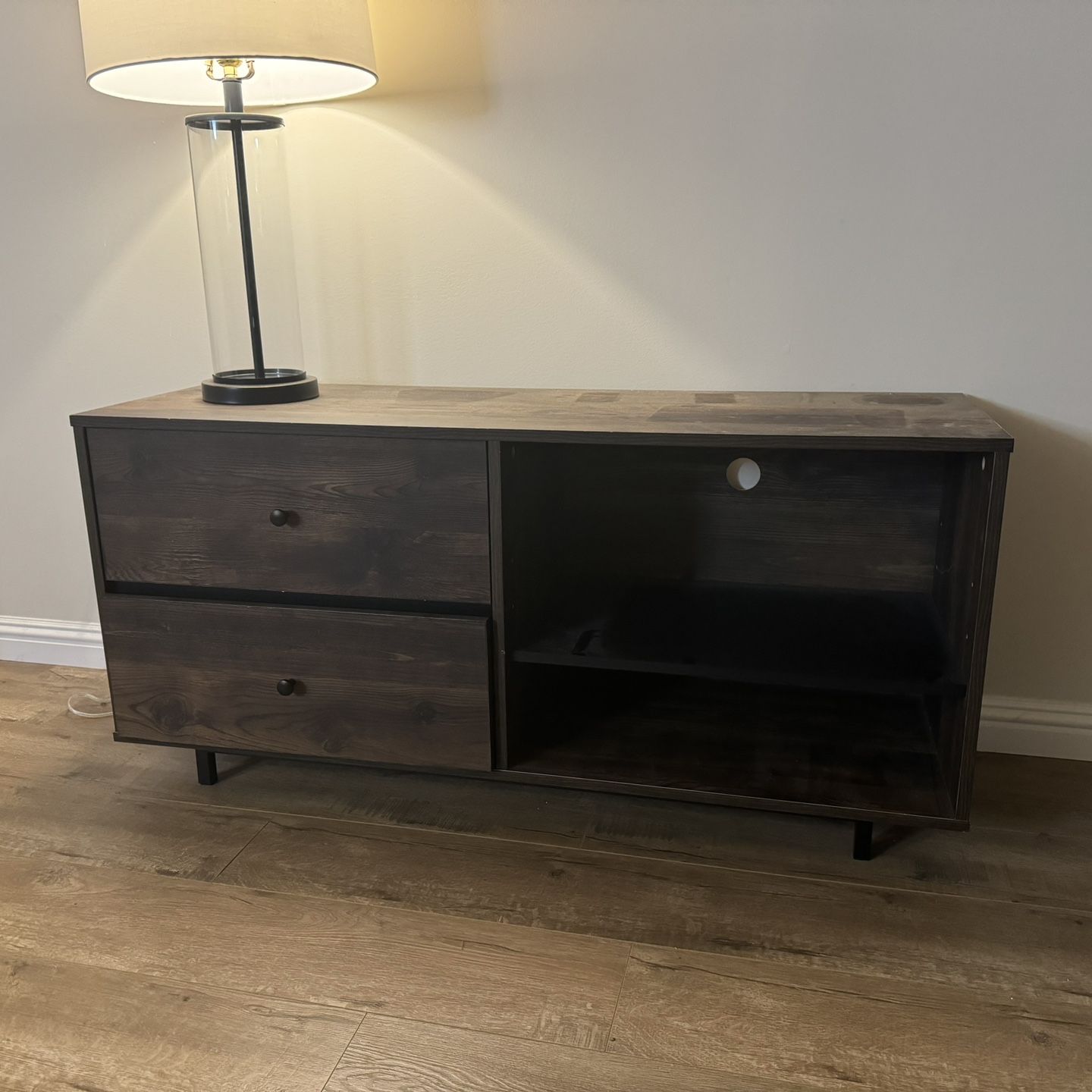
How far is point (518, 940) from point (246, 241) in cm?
105

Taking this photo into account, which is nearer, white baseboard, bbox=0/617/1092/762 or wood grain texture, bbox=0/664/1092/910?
wood grain texture, bbox=0/664/1092/910

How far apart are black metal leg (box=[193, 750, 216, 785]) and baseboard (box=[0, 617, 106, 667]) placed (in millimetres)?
581

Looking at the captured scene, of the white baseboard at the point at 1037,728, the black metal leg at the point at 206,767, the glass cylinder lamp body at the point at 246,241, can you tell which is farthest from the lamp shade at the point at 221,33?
the white baseboard at the point at 1037,728

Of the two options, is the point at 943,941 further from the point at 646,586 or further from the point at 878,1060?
the point at 646,586

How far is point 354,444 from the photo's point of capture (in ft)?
4.28

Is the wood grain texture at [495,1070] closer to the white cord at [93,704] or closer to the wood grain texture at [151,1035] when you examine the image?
the wood grain texture at [151,1035]

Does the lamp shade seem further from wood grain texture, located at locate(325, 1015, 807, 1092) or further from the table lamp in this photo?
wood grain texture, located at locate(325, 1015, 807, 1092)

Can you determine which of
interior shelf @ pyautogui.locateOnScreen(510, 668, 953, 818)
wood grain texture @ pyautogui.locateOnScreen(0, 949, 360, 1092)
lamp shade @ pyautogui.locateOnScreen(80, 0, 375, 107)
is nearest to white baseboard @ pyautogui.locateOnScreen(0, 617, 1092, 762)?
interior shelf @ pyautogui.locateOnScreen(510, 668, 953, 818)

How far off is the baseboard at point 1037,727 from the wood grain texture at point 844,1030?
2.00 feet

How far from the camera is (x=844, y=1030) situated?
1.06m

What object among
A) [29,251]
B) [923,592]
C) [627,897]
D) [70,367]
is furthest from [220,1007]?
[29,251]

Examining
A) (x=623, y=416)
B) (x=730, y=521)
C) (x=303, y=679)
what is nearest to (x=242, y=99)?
(x=623, y=416)

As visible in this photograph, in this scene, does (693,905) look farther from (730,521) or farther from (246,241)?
(246,241)

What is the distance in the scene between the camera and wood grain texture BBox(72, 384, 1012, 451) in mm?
1176
